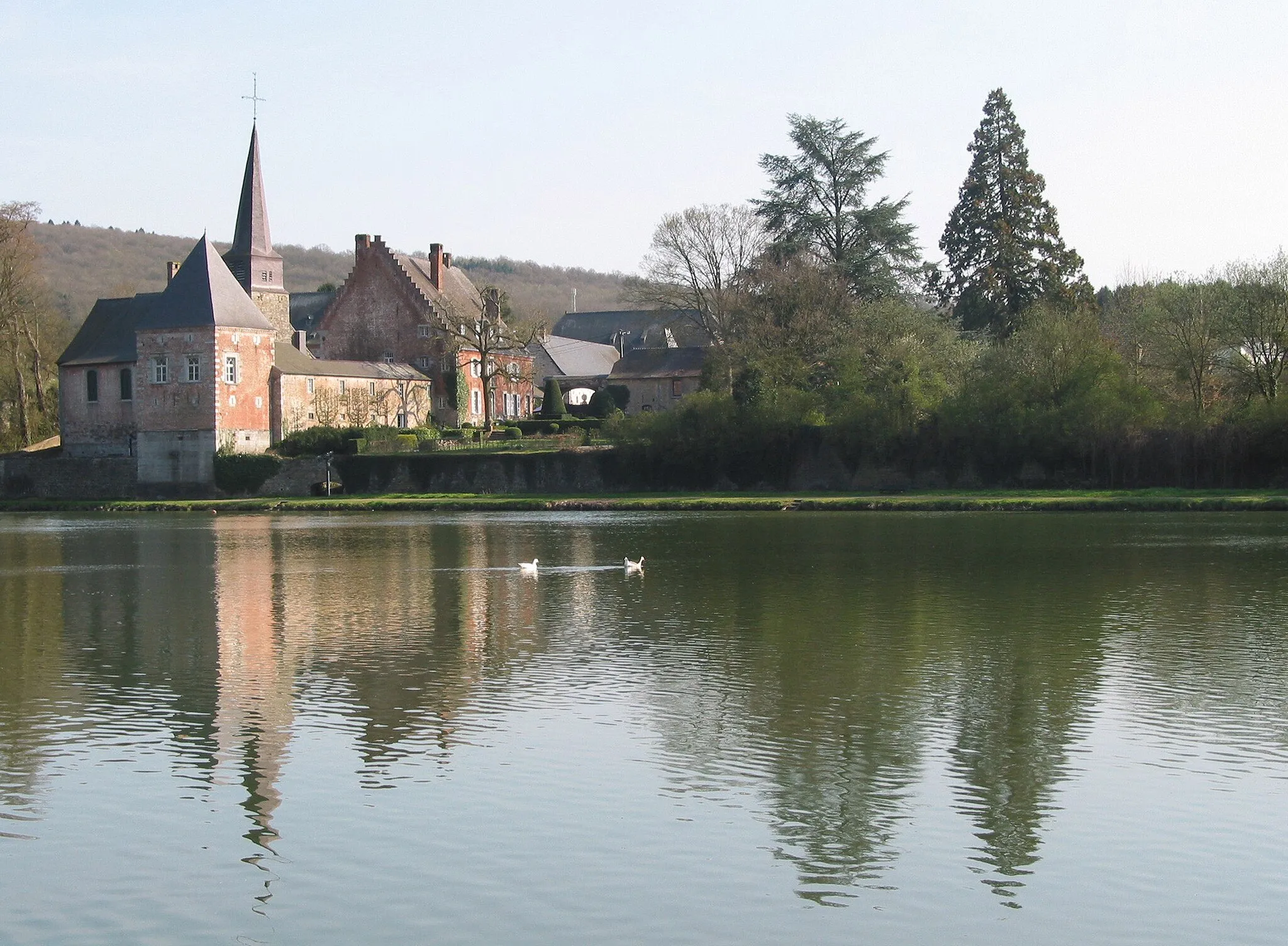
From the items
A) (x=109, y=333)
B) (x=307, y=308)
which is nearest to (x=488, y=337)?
(x=109, y=333)

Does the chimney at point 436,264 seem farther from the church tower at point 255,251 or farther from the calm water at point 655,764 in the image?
the calm water at point 655,764

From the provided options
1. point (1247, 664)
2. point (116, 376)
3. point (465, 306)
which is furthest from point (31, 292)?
point (1247, 664)

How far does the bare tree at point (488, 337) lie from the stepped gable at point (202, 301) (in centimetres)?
849

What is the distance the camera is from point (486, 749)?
1188 centimetres

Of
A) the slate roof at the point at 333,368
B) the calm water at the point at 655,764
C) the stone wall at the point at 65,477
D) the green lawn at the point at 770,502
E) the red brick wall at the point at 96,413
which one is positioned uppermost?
the slate roof at the point at 333,368

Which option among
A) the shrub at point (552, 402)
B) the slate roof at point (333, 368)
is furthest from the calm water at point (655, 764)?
the shrub at point (552, 402)

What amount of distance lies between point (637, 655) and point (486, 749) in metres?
4.79

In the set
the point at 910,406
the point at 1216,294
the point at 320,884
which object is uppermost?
the point at 1216,294

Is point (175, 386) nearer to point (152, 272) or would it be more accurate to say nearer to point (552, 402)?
point (552, 402)

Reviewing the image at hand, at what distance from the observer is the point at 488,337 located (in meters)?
65.0

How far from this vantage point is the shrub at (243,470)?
2211 inches

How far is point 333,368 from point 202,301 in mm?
7472

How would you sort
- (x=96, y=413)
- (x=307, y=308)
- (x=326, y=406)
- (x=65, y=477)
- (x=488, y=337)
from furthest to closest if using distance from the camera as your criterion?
(x=307, y=308) → (x=488, y=337) → (x=326, y=406) → (x=96, y=413) → (x=65, y=477)

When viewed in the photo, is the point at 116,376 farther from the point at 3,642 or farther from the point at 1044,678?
the point at 1044,678
